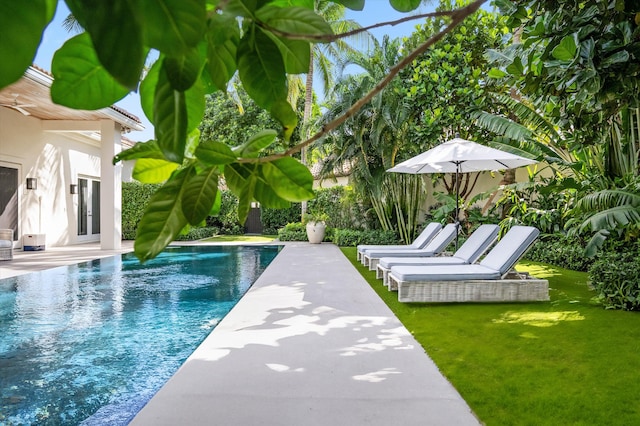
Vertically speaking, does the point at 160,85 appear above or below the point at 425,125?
below

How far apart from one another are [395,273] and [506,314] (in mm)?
1791

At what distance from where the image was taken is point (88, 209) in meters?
20.7

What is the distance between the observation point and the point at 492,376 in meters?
4.14

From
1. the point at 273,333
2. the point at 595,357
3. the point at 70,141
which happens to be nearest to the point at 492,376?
the point at 595,357

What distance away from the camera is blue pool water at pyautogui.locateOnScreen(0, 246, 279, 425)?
386 centimetres

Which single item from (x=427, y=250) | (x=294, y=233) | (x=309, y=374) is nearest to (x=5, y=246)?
(x=294, y=233)

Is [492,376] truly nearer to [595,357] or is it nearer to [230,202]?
[595,357]

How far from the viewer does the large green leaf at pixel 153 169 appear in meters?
0.76

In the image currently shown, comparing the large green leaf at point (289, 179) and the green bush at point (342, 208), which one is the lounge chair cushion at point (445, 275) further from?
the green bush at point (342, 208)

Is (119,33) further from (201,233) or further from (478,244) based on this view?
(201,233)

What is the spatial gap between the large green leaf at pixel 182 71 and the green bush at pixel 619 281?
773 cm

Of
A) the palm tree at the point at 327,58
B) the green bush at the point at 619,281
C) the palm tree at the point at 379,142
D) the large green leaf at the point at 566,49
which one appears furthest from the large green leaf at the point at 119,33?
the palm tree at the point at 327,58

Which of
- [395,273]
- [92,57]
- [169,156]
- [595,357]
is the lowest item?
[595,357]

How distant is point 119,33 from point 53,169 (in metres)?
20.0
